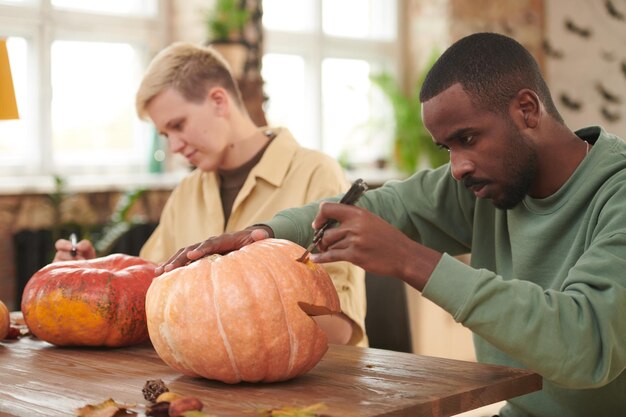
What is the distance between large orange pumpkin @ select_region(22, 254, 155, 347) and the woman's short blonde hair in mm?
895

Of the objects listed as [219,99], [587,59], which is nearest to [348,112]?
[587,59]

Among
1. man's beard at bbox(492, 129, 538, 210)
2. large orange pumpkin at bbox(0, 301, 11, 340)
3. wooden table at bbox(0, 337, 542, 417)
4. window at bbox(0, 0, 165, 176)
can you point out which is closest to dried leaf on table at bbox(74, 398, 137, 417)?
wooden table at bbox(0, 337, 542, 417)

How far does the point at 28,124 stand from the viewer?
4969mm

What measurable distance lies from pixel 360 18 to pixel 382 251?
18.5 ft

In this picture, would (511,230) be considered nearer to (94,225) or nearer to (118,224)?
(118,224)

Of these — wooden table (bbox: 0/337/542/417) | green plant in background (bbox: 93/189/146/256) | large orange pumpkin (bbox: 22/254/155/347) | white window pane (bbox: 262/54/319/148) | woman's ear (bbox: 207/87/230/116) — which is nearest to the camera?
wooden table (bbox: 0/337/542/417)

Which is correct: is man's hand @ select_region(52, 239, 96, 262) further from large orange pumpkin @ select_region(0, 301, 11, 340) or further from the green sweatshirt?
the green sweatshirt

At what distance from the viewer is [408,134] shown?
669cm

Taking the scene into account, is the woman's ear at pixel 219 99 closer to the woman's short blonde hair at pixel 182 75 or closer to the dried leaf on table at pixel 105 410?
the woman's short blonde hair at pixel 182 75

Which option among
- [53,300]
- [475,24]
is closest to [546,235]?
[53,300]

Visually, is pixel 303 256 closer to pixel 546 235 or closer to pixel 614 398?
pixel 546 235

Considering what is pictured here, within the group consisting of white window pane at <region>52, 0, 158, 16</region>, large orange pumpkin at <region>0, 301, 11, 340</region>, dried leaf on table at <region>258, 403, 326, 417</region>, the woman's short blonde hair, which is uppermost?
white window pane at <region>52, 0, 158, 16</region>

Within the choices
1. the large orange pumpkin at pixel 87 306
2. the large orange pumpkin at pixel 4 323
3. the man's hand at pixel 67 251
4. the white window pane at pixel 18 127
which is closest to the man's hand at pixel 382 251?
the large orange pumpkin at pixel 87 306

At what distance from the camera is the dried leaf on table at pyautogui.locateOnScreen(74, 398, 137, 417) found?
→ 4.26ft
